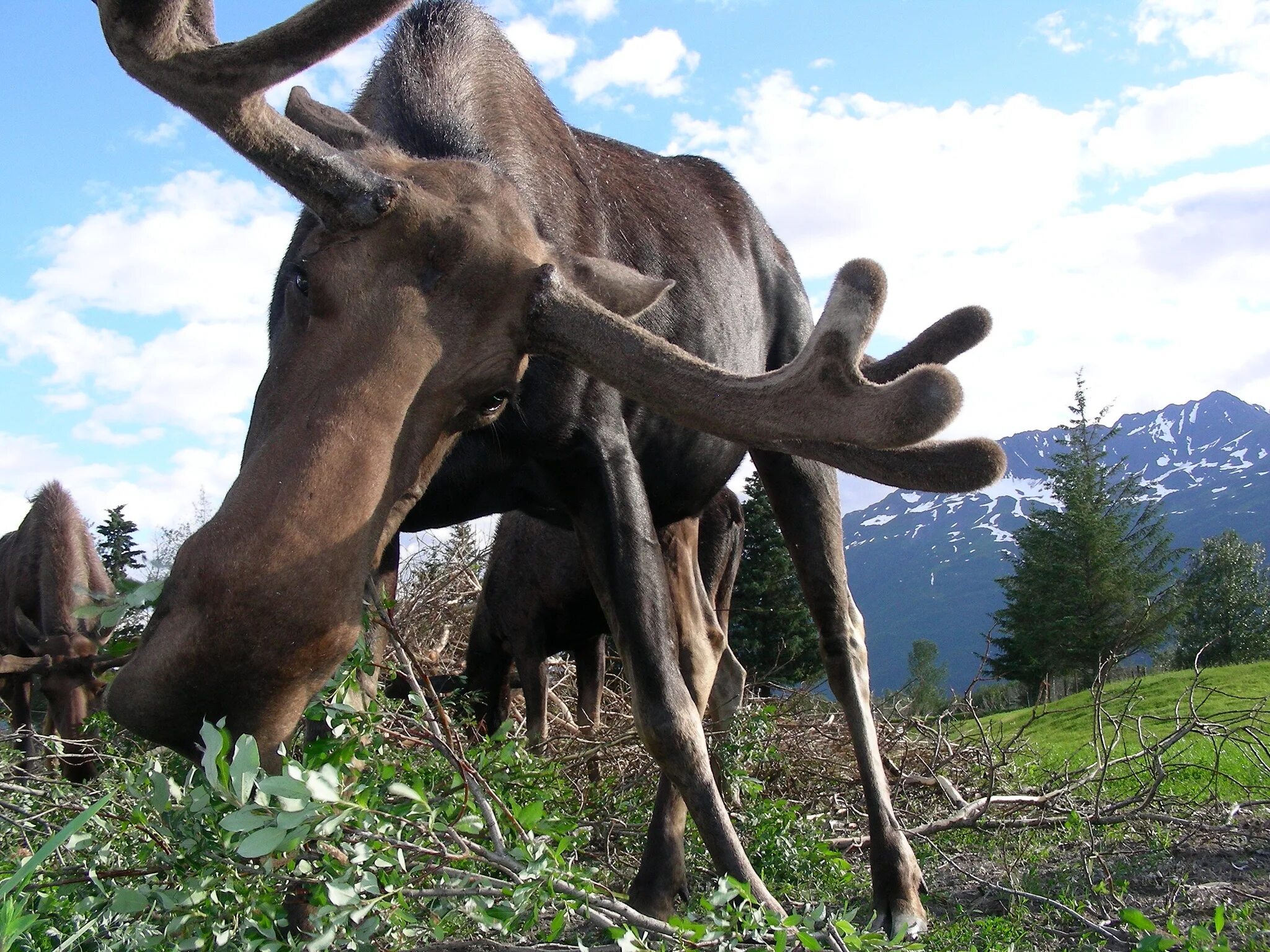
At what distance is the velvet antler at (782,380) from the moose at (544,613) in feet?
12.7

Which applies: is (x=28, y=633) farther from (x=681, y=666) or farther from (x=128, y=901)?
(x=128, y=901)

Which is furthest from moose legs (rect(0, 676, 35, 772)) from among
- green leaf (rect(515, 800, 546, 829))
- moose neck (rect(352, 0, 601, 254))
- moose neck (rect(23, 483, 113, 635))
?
green leaf (rect(515, 800, 546, 829))

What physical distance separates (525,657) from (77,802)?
4.33 metres

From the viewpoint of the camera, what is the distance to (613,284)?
10.5 ft

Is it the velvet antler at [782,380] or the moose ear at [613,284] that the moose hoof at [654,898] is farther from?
the moose ear at [613,284]

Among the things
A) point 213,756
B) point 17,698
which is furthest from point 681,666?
point 17,698

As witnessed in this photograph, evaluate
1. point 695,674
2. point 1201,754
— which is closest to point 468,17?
point 695,674

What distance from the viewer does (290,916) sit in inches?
102

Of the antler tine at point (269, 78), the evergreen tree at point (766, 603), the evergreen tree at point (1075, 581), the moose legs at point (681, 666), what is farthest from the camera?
the evergreen tree at point (1075, 581)

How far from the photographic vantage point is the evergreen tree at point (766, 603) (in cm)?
2616

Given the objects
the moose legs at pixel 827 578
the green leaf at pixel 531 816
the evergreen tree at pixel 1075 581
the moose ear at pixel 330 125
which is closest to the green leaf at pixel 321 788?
the green leaf at pixel 531 816

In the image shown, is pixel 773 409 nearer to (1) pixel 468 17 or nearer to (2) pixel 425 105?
(2) pixel 425 105

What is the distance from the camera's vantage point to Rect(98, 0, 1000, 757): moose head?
2174mm

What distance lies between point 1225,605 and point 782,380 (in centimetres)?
5721
